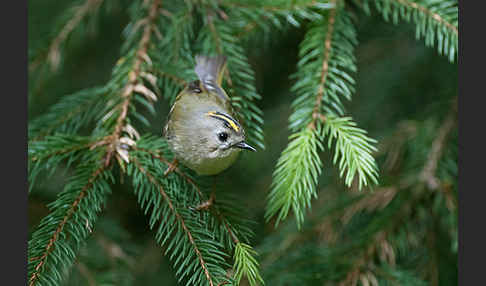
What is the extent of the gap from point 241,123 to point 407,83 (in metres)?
1.26

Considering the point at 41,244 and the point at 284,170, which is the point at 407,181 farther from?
the point at 41,244

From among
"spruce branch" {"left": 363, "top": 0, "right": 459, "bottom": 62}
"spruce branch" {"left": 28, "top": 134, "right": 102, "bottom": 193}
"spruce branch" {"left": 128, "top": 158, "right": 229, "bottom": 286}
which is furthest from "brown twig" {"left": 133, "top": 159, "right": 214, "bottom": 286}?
"spruce branch" {"left": 363, "top": 0, "right": 459, "bottom": 62}

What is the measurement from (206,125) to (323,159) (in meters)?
1.16

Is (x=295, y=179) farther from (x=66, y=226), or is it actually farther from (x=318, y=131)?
(x=66, y=226)

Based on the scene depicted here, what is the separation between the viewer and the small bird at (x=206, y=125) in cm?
172

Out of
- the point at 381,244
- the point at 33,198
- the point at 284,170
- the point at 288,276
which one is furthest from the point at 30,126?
the point at 381,244

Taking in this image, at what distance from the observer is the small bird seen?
5.65 feet

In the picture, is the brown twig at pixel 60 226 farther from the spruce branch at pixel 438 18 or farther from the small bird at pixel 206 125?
the spruce branch at pixel 438 18

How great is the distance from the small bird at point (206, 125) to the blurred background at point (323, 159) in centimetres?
Answer: 17

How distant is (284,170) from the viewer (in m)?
1.60

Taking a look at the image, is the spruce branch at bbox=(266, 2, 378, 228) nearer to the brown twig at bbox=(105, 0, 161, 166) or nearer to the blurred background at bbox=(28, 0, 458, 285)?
the blurred background at bbox=(28, 0, 458, 285)

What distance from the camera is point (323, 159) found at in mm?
2807

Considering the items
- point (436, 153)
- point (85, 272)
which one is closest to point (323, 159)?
point (436, 153)

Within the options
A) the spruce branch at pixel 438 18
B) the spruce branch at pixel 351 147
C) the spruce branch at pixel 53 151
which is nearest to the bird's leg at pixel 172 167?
the spruce branch at pixel 53 151
